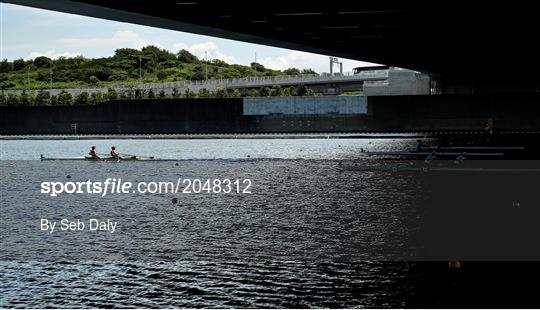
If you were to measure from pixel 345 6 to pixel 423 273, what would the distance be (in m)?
20.7

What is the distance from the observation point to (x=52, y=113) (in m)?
170

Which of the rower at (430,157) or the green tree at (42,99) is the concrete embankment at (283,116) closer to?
the green tree at (42,99)

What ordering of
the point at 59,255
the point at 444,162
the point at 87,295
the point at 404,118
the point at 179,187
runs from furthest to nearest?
1. the point at 404,118
2. the point at 444,162
3. the point at 179,187
4. the point at 59,255
5. the point at 87,295

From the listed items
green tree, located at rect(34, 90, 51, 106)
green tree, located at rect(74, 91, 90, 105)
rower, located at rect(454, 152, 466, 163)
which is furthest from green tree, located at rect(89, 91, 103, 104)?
rower, located at rect(454, 152, 466, 163)

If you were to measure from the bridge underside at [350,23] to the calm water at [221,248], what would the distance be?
11.6 m

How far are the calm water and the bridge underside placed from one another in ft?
38.1

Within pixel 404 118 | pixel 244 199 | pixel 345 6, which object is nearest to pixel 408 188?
pixel 244 199

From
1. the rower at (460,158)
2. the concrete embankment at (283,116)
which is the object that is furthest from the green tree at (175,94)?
the rower at (460,158)

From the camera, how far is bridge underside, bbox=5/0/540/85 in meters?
44.9

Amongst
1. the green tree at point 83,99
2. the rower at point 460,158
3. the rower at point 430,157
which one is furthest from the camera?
the green tree at point 83,99

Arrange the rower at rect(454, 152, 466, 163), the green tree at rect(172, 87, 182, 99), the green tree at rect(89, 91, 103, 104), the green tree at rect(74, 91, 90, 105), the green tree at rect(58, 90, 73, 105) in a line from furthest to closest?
the green tree at rect(172, 87, 182, 99) < the green tree at rect(58, 90, 73, 105) < the green tree at rect(74, 91, 90, 105) < the green tree at rect(89, 91, 103, 104) < the rower at rect(454, 152, 466, 163)

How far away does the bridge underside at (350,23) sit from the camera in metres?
44.9

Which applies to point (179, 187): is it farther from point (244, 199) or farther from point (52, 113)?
point (52, 113)

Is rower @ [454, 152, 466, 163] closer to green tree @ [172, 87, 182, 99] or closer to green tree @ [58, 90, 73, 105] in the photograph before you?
green tree @ [172, 87, 182, 99]
